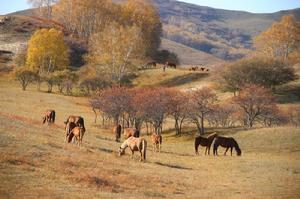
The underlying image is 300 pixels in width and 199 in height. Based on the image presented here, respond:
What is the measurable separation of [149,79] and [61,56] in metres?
21.3

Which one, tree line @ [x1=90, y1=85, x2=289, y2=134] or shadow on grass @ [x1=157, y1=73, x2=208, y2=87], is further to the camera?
shadow on grass @ [x1=157, y1=73, x2=208, y2=87]

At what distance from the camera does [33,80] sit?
3607 inches

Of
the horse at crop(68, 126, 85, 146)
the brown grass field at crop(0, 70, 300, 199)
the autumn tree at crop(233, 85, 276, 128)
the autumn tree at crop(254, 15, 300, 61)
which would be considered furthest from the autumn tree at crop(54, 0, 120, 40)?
the horse at crop(68, 126, 85, 146)

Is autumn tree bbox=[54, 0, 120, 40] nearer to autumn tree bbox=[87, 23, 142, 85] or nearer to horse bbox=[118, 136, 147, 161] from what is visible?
autumn tree bbox=[87, 23, 142, 85]

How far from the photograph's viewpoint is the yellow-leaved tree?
101 meters

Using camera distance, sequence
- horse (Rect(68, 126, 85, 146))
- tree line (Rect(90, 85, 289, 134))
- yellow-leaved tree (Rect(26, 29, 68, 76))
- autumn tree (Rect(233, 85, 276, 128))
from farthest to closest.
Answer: yellow-leaved tree (Rect(26, 29, 68, 76)) < autumn tree (Rect(233, 85, 276, 128)) < tree line (Rect(90, 85, 289, 134)) < horse (Rect(68, 126, 85, 146))

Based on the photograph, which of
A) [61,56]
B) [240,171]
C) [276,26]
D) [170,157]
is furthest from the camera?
[276,26]

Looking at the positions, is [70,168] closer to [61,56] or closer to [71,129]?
[71,129]

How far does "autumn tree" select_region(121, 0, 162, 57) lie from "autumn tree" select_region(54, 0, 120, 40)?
10.3 feet

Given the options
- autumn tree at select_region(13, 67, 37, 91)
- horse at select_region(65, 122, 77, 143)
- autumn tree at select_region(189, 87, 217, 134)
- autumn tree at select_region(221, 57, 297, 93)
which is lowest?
autumn tree at select_region(13, 67, 37, 91)

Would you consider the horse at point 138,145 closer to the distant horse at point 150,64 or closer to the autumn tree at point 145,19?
the distant horse at point 150,64

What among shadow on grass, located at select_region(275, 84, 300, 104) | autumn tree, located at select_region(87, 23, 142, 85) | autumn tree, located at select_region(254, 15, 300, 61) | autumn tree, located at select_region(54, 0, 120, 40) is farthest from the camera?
autumn tree, located at select_region(54, 0, 120, 40)

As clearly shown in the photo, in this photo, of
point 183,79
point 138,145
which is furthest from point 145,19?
point 138,145

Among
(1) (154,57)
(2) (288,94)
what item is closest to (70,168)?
(2) (288,94)
